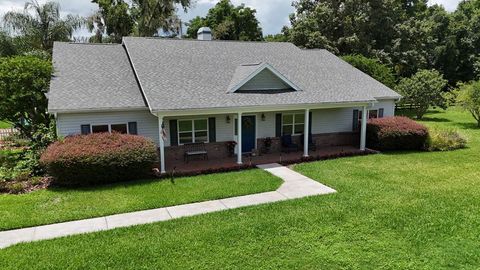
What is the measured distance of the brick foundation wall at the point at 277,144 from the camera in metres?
15.9

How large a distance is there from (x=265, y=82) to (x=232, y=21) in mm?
32200

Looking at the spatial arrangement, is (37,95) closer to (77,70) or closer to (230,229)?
(77,70)

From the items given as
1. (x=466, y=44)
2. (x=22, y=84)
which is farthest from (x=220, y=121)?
(x=466, y=44)

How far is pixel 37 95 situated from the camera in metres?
16.1

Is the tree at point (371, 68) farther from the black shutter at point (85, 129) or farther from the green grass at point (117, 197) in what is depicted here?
the black shutter at point (85, 129)

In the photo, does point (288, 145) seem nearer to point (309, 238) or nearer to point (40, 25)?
point (309, 238)

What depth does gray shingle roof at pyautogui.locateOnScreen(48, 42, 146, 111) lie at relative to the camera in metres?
14.2

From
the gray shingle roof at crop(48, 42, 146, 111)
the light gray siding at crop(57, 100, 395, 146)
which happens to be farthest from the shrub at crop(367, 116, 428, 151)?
the gray shingle roof at crop(48, 42, 146, 111)

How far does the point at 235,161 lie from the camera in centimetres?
1602

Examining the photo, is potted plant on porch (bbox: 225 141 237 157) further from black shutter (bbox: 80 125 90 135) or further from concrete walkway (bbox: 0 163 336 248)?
black shutter (bbox: 80 125 90 135)

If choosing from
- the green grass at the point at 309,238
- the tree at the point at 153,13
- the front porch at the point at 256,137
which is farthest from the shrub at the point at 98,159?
the tree at the point at 153,13

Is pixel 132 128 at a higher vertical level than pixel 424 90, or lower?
lower

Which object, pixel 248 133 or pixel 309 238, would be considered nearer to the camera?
pixel 309 238

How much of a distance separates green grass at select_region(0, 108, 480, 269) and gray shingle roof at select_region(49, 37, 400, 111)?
6.09 meters
